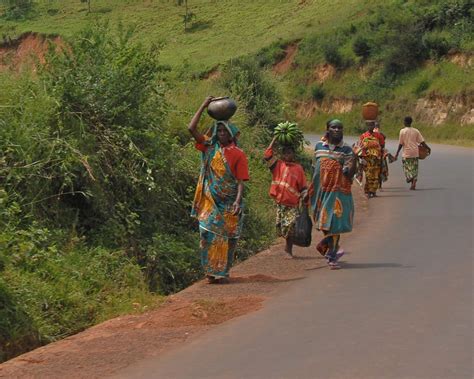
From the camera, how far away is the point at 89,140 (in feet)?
38.0

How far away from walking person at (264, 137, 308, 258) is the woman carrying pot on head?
1.70m

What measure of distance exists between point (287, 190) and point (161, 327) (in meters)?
3.97

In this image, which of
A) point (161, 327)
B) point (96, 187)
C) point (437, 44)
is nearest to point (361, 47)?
point (437, 44)

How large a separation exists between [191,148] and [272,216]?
5.83 feet

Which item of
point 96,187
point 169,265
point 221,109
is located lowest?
point 169,265

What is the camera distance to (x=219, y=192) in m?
9.96

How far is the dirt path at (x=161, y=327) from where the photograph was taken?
6.81 meters

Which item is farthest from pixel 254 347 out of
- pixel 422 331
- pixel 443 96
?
pixel 443 96

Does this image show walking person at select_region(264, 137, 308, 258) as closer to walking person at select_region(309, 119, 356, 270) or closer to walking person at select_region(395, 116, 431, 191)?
walking person at select_region(309, 119, 356, 270)

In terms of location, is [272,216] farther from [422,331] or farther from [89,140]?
[422,331]

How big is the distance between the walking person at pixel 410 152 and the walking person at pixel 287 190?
29.5 ft

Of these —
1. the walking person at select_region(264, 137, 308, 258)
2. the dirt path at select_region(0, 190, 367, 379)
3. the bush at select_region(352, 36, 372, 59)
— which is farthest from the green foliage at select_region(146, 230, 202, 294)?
the bush at select_region(352, 36, 372, 59)

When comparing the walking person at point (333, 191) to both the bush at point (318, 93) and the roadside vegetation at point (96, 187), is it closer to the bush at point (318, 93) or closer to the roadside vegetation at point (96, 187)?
the roadside vegetation at point (96, 187)

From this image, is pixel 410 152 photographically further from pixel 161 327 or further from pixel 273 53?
pixel 273 53
